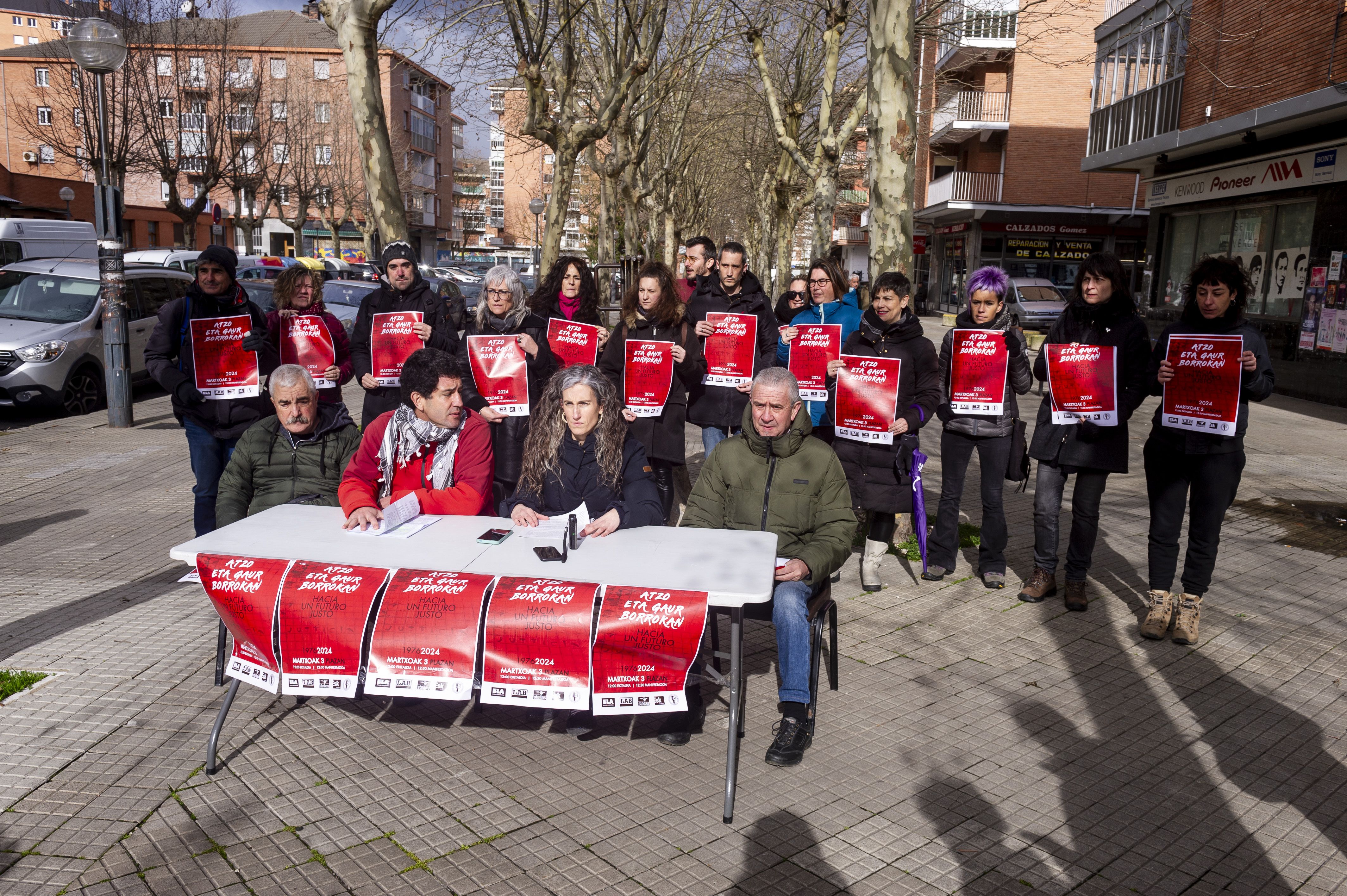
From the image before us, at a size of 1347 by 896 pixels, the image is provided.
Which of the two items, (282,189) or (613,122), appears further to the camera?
(282,189)

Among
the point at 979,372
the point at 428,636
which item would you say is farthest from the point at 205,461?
the point at 979,372

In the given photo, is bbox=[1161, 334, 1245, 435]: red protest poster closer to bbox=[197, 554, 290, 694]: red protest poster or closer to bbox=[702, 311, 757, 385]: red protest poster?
bbox=[702, 311, 757, 385]: red protest poster

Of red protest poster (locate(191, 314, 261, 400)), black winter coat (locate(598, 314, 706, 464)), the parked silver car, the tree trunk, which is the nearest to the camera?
red protest poster (locate(191, 314, 261, 400))

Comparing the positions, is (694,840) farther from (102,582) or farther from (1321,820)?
(102,582)

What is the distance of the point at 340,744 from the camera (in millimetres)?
4195

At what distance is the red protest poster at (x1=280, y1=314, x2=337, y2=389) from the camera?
6.44 meters

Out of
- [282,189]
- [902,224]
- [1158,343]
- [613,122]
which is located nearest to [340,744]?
[1158,343]

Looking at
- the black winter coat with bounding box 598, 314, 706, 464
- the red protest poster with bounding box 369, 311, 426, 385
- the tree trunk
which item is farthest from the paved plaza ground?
the tree trunk

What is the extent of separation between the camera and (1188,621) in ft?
18.3

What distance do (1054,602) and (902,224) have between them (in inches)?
132

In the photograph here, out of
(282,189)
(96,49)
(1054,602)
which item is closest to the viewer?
(1054,602)

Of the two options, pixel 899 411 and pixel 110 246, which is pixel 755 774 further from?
pixel 110 246

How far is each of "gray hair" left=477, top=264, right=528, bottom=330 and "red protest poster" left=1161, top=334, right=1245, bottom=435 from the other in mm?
3964

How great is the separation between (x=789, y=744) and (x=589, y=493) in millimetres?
1526
